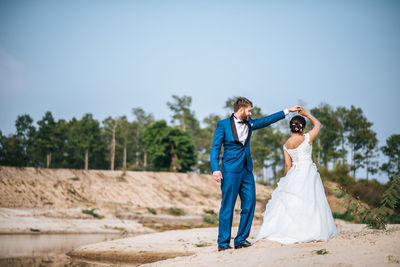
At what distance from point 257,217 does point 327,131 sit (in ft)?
73.9

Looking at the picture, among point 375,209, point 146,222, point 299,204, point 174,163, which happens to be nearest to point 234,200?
point 299,204

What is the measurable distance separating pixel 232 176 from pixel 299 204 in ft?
3.52

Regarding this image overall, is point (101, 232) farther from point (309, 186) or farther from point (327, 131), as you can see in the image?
point (327, 131)

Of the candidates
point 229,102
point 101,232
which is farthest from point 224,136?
point 229,102

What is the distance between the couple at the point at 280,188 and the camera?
229 inches

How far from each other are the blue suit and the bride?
1.14ft

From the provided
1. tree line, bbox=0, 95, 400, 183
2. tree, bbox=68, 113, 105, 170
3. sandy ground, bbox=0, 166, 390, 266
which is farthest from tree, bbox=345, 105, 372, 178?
tree, bbox=68, 113, 105, 170

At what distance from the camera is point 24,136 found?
2215 inches

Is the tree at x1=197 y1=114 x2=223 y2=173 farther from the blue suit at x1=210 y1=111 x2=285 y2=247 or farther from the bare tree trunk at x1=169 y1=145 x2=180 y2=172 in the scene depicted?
the blue suit at x1=210 y1=111 x2=285 y2=247

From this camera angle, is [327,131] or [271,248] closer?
[271,248]

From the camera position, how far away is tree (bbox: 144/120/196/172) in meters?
43.8

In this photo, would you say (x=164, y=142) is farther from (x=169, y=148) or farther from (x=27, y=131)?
(x=27, y=131)

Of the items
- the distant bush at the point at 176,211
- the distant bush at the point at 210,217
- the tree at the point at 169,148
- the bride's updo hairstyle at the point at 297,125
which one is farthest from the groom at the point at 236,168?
the tree at the point at 169,148

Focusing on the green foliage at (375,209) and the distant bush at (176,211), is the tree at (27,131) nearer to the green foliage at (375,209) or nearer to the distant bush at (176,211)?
the distant bush at (176,211)
